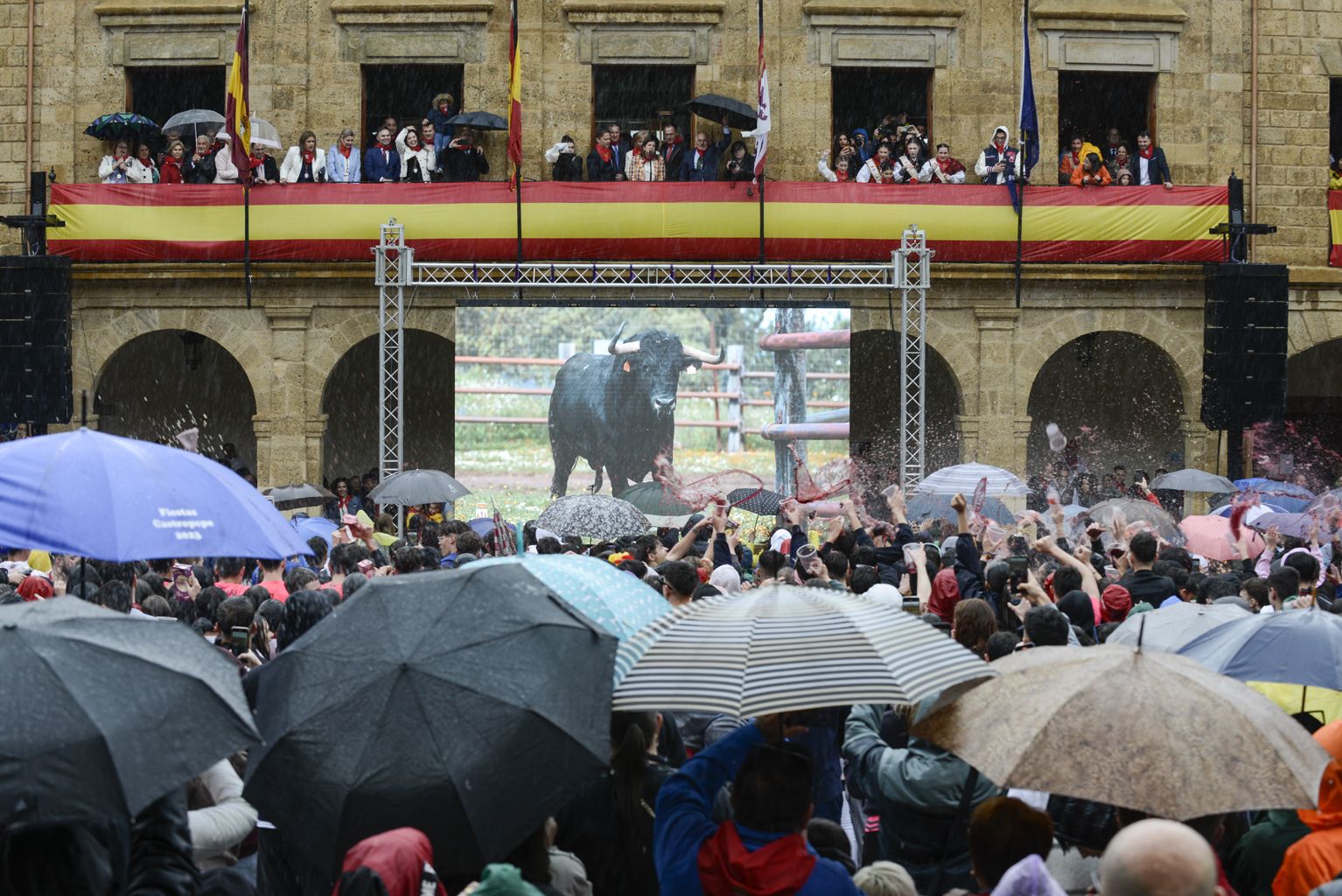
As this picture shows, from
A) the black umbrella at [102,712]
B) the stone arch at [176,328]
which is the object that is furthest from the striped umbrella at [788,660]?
the stone arch at [176,328]

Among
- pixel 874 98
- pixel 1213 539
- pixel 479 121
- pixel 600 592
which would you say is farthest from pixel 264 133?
pixel 600 592

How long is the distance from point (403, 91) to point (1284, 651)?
19.4m

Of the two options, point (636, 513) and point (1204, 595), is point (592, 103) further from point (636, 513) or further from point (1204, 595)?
point (1204, 595)

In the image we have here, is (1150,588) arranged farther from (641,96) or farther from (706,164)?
(641,96)

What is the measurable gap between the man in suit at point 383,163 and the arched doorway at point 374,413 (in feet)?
14.9

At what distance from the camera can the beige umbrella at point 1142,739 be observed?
4.36 m

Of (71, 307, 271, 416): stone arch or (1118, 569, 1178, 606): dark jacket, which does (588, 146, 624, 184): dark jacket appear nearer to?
(71, 307, 271, 416): stone arch

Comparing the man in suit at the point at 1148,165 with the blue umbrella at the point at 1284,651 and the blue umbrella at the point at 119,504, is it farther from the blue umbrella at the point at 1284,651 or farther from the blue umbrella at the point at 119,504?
the blue umbrella at the point at 119,504

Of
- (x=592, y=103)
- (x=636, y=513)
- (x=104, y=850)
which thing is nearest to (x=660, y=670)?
(x=104, y=850)

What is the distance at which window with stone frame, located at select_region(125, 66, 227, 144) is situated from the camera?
23672 millimetres

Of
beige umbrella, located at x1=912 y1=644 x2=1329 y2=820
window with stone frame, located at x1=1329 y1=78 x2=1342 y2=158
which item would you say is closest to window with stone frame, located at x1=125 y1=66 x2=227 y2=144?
window with stone frame, located at x1=1329 y1=78 x2=1342 y2=158

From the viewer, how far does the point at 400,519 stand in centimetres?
1820

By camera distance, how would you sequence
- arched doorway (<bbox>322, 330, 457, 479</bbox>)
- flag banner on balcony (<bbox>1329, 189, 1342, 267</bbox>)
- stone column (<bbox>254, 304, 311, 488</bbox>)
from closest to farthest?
stone column (<bbox>254, 304, 311, 488</bbox>), flag banner on balcony (<bbox>1329, 189, 1342, 267</bbox>), arched doorway (<bbox>322, 330, 457, 479</bbox>)

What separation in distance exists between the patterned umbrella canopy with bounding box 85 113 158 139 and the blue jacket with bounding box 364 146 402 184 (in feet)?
9.46
